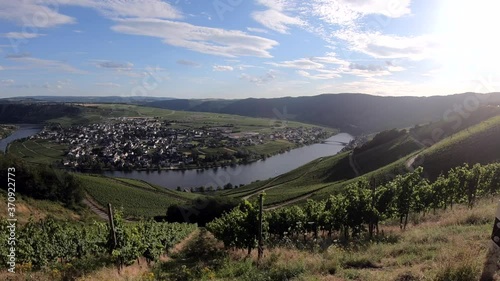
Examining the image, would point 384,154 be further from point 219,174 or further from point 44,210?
point 44,210

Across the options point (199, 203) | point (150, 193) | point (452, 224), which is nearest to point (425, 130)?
point (199, 203)

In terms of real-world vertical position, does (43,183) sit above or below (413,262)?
below

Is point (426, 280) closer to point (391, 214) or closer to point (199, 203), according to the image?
point (391, 214)

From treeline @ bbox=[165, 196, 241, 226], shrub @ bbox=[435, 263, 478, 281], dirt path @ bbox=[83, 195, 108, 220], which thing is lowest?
dirt path @ bbox=[83, 195, 108, 220]

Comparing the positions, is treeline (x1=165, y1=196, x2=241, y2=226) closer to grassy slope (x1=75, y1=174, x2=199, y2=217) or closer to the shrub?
grassy slope (x1=75, y1=174, x2=199, y2=217)

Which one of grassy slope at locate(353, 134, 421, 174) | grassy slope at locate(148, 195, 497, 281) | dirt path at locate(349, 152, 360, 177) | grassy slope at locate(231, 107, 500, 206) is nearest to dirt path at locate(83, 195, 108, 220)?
grassy slope at locate(231, 107, 500, 206)

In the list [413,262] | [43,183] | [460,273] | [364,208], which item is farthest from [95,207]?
[460,273]
